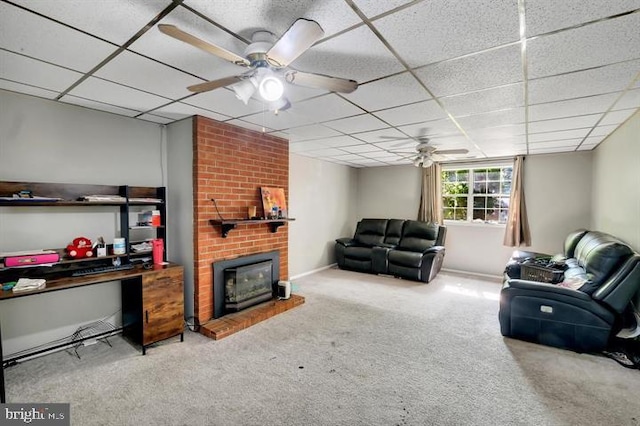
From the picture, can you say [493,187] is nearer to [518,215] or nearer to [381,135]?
[518,215]

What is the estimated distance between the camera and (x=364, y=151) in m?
4.91

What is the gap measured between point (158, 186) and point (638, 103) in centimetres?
486

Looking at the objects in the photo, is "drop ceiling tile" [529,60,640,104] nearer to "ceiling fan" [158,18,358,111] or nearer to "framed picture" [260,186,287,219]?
"ceiling fan" [158,18,358,111]

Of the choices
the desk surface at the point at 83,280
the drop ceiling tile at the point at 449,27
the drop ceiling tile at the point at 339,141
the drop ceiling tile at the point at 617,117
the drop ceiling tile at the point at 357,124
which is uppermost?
the drop ceiling tile at the point at 449,27

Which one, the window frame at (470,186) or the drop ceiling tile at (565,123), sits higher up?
the drop ceiling tile at (565,123)

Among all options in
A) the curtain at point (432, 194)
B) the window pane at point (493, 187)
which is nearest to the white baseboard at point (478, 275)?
the curtain at point (432, 194)

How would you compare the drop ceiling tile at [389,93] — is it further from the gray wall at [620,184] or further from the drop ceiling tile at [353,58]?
the gray wall at [620,184]

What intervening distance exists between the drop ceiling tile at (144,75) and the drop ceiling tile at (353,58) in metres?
0.90

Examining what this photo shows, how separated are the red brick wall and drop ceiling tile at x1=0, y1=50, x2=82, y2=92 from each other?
1.09 m

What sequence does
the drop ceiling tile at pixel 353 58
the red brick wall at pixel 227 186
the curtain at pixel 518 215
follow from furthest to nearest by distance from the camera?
the curtain at pixel 518 215
the red brick wall at pixel 227 186
the drop ceiling tile at pixel 353 58

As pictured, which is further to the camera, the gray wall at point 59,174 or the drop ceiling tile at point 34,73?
the gray wall at point 59,174

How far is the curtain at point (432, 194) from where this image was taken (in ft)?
19.7

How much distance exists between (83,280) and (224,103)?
1941 millimetres

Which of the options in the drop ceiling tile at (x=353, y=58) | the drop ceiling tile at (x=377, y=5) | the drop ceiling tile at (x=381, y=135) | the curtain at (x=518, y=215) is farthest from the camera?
the curtain at (x=518, y=215)
